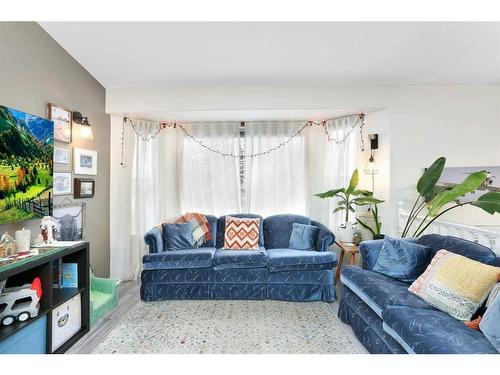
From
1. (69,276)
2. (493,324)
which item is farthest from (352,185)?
(69,276)

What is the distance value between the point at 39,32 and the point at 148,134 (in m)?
1.64

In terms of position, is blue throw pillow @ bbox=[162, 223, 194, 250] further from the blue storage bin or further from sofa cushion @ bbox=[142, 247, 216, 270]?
the blue storage bin

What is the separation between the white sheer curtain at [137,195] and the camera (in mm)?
3416

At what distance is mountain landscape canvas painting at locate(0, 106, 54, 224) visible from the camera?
177 cm

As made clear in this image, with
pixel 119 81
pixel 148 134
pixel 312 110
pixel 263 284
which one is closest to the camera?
pixel 263 284

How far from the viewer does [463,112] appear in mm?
3188

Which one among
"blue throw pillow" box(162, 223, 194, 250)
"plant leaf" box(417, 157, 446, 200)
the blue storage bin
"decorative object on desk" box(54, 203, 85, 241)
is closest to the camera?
the blue storage bin

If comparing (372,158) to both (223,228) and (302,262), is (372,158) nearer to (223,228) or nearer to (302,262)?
(302,262)

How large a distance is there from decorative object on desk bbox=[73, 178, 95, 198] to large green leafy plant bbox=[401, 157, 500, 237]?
363cm

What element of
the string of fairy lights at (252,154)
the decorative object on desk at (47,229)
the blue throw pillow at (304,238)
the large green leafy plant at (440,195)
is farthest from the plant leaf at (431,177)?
the decorative object on desk at (47,229)

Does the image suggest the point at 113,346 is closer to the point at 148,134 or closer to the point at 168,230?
the point at 168,230

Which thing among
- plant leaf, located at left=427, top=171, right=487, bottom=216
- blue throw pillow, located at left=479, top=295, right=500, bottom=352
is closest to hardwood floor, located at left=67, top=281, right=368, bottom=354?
blue throw pillow, located at left=479, top=295, right=500, bottom=352

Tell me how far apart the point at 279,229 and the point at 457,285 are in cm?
209
